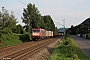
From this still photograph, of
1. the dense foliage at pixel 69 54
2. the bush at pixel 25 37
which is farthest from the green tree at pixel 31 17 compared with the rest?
the dense foliage at pixel 69 54

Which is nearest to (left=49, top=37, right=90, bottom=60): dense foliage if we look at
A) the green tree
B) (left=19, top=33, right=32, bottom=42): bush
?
(left=19, top=33, right=32, bottom=42): bush

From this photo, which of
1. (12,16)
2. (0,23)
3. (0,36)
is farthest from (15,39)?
(12,16)

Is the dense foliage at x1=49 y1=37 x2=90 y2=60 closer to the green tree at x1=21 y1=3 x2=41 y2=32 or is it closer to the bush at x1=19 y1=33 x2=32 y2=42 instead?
the bush at x1=19 y1=33 x2=32 y2=42

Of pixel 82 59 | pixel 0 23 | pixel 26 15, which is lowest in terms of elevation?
pixel 82 59

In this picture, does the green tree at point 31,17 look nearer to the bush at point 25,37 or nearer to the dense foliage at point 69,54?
the bush at point 25,37

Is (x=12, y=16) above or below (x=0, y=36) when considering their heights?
above

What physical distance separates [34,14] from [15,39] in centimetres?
5315

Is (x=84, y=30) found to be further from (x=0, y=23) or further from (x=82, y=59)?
(x=82, y=59)

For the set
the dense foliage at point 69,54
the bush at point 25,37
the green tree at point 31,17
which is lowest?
the dense foliage at point 69,54

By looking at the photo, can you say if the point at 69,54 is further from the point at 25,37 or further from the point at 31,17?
the point at 31,17

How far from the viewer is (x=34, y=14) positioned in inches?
3858

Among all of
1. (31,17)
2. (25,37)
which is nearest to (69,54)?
(25,37)

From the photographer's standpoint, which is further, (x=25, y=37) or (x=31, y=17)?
(x=31, y=17)

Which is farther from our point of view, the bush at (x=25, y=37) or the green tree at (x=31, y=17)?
the green tree at (x=31, y=17)
